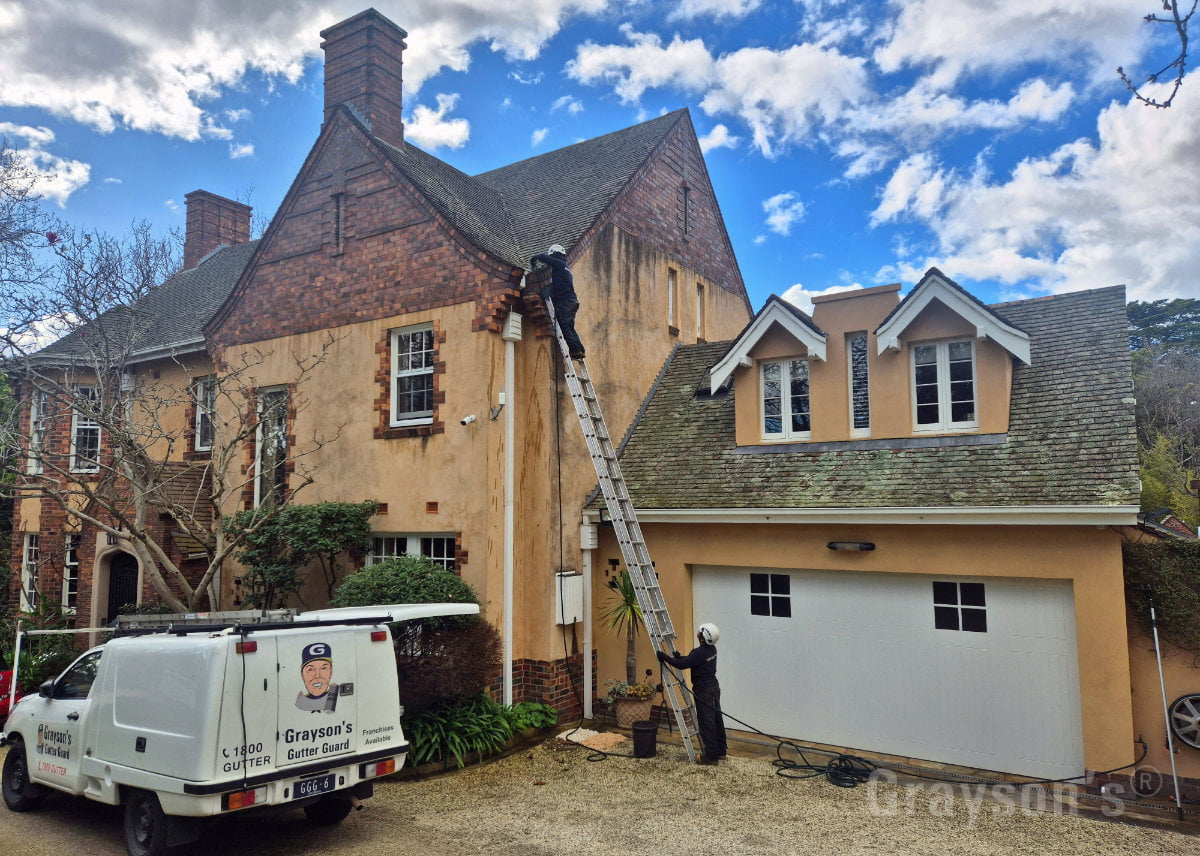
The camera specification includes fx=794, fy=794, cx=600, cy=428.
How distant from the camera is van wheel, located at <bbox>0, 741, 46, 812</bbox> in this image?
8344 millimetres

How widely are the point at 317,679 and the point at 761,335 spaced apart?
305 inches

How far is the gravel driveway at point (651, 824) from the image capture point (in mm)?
7191

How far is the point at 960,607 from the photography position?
9609 mm

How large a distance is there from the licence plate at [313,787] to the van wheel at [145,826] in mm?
1070

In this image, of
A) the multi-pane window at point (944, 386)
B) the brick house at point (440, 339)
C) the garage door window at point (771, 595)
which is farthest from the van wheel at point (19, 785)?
the multi-pane window at point (944, 386)

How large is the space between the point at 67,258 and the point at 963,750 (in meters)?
16.5

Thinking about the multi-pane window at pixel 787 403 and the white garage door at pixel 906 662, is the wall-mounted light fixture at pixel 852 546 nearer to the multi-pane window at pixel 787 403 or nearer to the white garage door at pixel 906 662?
the white garage door at pixel 906 662

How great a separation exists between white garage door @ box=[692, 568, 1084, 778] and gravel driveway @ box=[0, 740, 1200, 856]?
0.84 m

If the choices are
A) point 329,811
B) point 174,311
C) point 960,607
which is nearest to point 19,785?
point 329,811

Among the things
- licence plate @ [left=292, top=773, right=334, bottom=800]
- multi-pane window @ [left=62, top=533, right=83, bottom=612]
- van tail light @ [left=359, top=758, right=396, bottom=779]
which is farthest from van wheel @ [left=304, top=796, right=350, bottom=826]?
multi-pane window @ [left=62, top=533, right=83, bottom=612]

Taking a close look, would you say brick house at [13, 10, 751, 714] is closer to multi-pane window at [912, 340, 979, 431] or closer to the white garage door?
the white garage door

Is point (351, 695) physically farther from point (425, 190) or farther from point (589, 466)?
point (425, 190)

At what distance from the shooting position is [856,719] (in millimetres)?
10180

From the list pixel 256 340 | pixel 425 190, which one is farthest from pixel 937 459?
pixel 256 340
